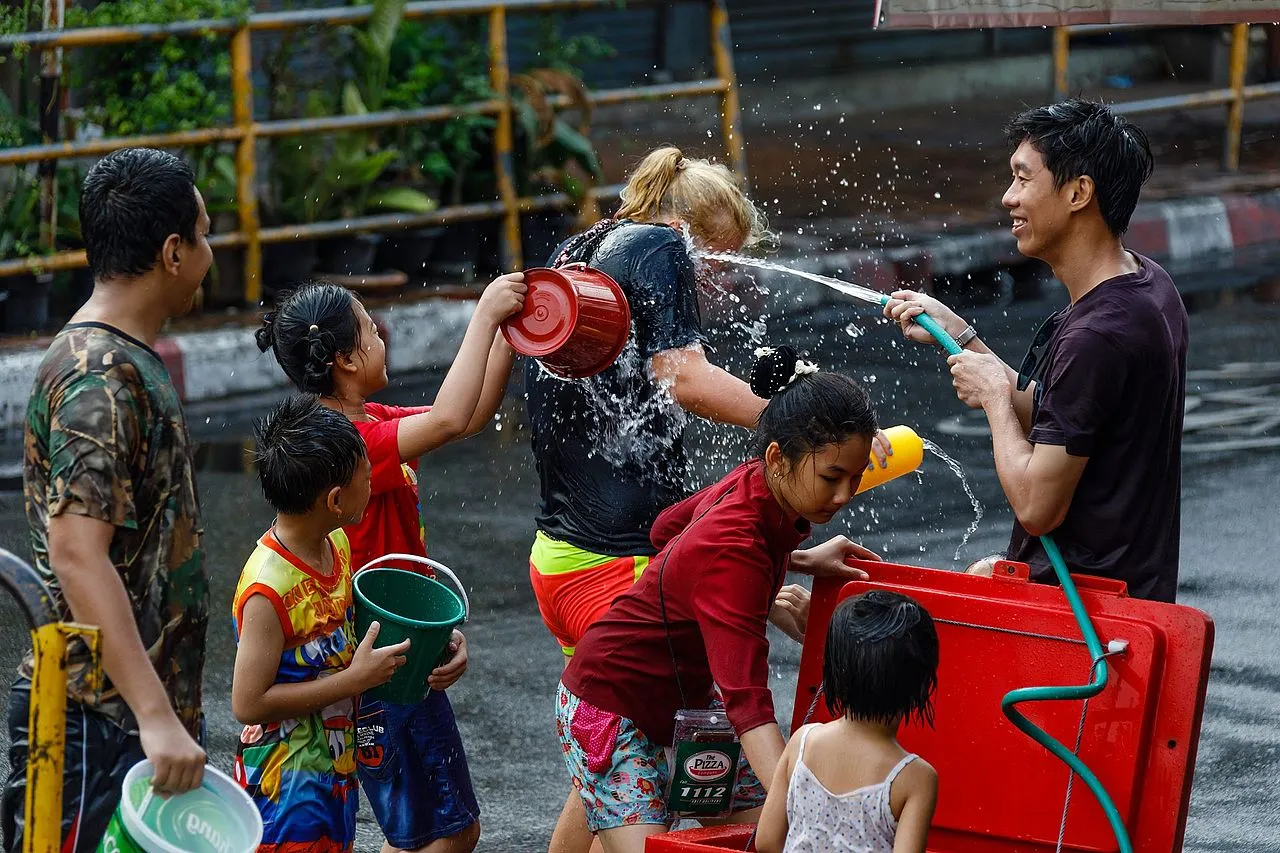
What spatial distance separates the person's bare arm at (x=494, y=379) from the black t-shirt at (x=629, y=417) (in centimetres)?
12

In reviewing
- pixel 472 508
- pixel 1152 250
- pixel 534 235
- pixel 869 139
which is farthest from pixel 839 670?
pixel 869 139

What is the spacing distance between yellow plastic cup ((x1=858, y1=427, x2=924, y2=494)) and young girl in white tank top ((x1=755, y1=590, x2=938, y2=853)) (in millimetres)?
799

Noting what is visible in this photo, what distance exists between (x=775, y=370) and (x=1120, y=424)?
25.0 inches

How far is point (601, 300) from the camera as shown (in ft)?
12.0

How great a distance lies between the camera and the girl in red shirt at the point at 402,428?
370cm

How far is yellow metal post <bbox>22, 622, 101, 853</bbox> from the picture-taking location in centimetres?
260

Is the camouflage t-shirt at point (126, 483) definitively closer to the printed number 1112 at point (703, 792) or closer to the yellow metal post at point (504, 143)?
the printed number 1112 at point (703, 792)

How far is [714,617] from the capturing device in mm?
3119

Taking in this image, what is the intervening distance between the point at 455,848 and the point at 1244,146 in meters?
12.5

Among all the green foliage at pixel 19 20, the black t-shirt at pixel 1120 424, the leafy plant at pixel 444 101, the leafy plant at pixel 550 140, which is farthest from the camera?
the leafy plant at pixel 550 140

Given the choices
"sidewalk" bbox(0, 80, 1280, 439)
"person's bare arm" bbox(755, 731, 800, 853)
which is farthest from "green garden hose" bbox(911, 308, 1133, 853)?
"sidewalk" bbox(0, 80, 1280, 439)

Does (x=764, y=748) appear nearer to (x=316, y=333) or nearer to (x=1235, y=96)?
(x=316, y=333)

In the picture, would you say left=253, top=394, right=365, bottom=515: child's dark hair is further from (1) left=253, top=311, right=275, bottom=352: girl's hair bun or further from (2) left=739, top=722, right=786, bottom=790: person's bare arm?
(2) left=739, top=722, right=786, bottom=790: person's bare arm

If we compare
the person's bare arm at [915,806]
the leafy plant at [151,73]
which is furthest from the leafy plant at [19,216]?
the person's bare arm at [915,806]
